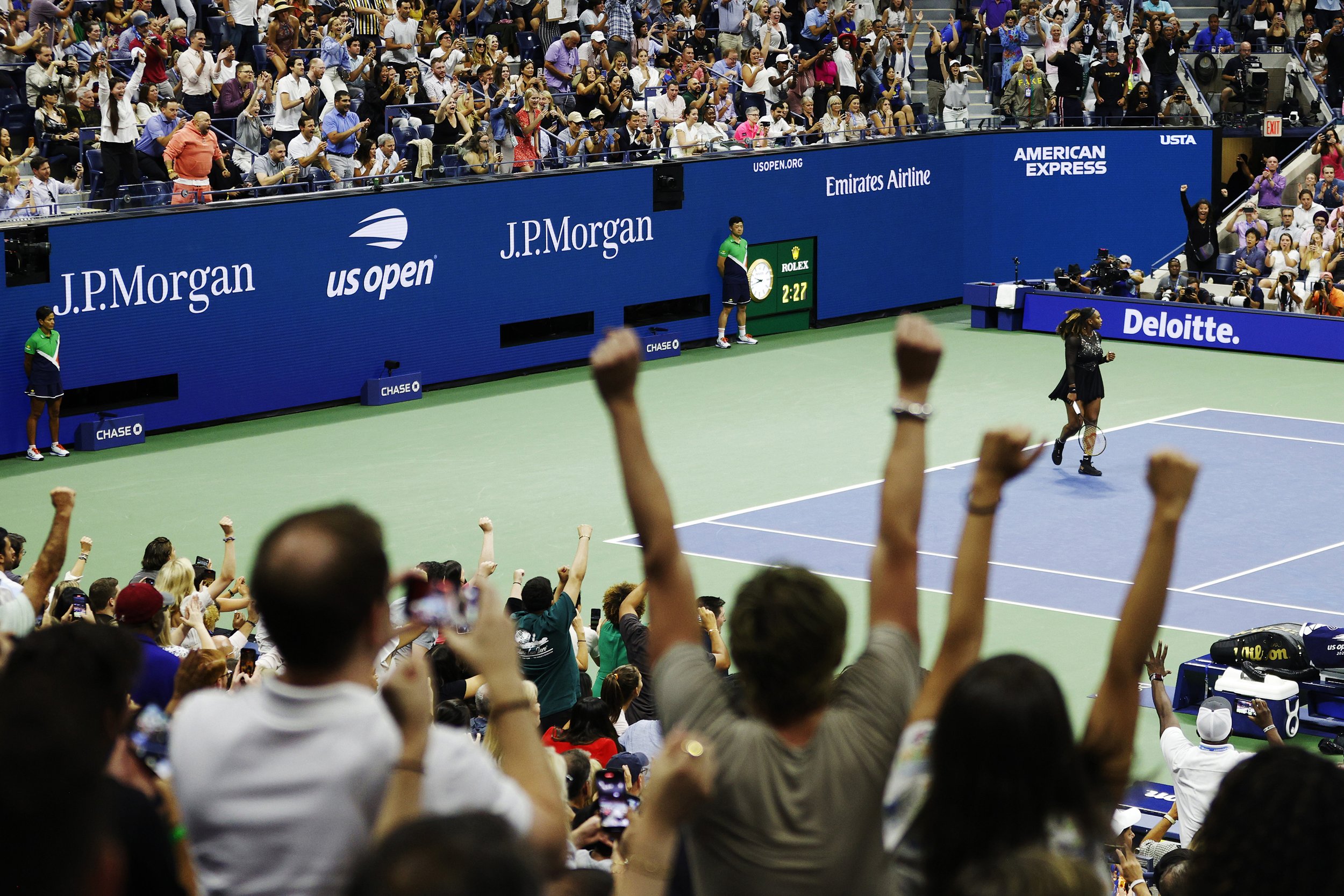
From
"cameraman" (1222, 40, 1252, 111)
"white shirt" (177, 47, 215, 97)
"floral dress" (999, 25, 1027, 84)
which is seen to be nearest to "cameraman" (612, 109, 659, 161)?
"white shirt" (177, 47, 215, 97)

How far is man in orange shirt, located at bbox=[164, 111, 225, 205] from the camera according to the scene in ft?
80.6

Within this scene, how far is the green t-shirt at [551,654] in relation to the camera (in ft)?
38.4

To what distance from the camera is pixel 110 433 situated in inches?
966

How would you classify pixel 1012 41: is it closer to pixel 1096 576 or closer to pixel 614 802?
pixel 1096 576

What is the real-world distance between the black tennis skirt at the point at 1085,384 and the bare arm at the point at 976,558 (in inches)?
708

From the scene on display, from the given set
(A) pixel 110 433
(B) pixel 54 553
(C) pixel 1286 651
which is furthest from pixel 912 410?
(A) pixel 110 433

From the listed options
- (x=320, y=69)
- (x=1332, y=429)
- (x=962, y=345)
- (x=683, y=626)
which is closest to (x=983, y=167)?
(x=962, y=345)

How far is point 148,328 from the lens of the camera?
2469cm

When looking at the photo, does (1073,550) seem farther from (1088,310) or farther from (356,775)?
(356,775)

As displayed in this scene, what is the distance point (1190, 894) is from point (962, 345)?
29.2 m

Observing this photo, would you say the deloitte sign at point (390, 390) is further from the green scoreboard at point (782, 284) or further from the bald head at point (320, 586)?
the bald head at point (320, 586)

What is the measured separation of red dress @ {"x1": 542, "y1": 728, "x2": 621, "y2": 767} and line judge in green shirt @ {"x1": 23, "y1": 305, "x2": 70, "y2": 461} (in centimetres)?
1511

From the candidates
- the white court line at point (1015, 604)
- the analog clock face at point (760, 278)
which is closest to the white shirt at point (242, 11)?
the analog clock face at point (760, 278)

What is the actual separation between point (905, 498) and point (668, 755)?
113cm
